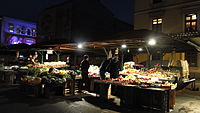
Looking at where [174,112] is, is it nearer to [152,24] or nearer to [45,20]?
[152,24]

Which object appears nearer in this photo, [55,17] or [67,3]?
[67,3]

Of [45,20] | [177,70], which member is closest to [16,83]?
[177,70]

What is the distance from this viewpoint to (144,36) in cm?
698

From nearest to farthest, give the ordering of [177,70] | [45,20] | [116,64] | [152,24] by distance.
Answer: [116,64] < [177,70] < [152,24] < [45,20]

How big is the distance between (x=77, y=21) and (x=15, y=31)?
16.8m

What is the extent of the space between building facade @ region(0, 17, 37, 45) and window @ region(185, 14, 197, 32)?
102 feet

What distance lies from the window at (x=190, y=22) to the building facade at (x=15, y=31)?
31.1 meters

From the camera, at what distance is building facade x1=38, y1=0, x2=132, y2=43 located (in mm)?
28250

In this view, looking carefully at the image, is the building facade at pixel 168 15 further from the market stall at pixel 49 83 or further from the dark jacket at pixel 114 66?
the market stall at pixel 49 83

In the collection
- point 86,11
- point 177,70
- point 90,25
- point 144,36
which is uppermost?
point 86,11

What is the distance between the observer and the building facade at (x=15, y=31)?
117 ft

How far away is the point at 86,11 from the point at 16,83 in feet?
66.7

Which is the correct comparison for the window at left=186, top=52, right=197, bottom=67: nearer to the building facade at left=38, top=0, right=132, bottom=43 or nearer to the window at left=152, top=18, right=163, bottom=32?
the window at left=152, top=18, right=163, bottom=32

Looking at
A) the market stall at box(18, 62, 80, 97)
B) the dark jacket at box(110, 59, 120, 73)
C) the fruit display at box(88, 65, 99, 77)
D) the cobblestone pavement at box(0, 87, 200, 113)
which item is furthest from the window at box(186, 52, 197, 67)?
the market stall at box(18, 62, 80, 97)
